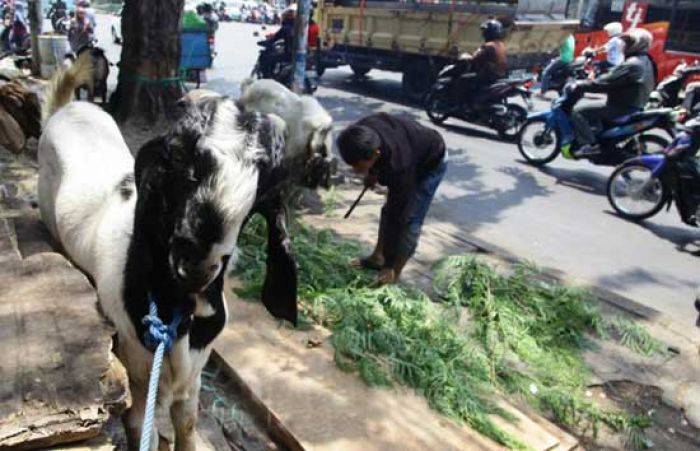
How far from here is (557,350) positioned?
4.04m

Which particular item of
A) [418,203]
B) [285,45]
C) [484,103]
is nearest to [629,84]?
[484,103]

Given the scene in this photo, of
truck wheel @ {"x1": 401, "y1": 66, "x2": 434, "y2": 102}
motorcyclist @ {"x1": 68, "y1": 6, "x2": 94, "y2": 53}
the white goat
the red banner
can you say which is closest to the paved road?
the white goat

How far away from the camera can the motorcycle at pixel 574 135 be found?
25.2 ft

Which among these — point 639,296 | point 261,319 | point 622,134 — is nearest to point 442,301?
point 261,319

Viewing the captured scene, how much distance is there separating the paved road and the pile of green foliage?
962mm

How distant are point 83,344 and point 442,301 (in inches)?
127

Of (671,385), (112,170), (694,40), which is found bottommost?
(671,385)

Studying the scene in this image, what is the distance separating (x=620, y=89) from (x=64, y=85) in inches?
275

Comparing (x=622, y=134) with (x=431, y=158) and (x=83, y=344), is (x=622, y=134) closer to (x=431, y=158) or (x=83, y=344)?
(x=431, y=158)

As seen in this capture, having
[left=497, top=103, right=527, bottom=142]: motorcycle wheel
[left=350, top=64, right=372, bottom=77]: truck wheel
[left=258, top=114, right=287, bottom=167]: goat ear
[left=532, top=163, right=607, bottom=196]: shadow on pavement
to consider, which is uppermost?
[left=258, top=114, right=287, bottom=167]: goat ear

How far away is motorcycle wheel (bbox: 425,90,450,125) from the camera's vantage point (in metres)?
10.9

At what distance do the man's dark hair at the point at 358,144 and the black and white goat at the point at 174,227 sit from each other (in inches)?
58.3

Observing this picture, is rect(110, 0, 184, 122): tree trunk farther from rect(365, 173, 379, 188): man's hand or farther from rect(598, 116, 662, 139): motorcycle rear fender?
rect(598, 116, 662, 139): motorcycle rear fender

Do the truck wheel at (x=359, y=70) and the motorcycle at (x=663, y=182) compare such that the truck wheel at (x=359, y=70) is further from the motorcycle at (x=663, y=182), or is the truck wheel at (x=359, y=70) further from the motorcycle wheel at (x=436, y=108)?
the motorcycle at (x=663, y=182)
